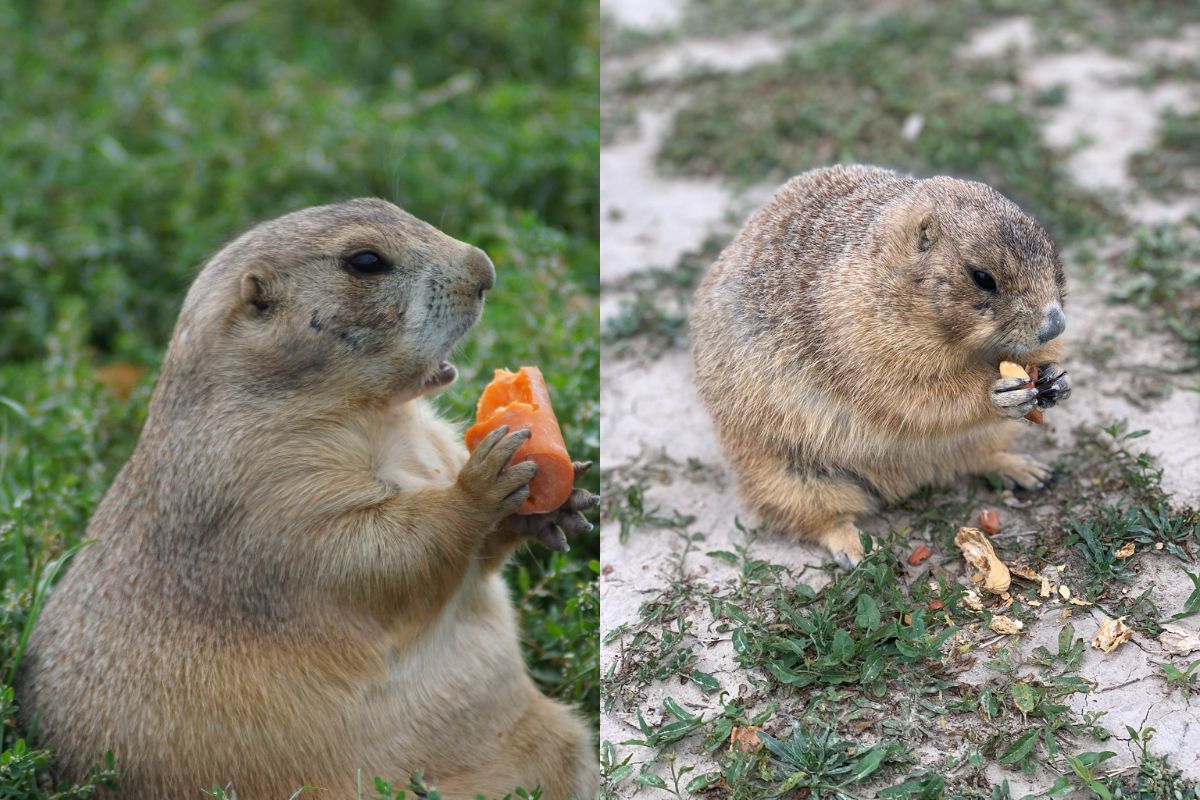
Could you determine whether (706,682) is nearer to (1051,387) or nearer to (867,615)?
(867,615)

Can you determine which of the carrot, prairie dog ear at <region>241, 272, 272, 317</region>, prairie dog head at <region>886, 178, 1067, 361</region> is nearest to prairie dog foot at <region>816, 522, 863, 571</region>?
prairie dog head at <region>886, 178, 1067, 361</region>

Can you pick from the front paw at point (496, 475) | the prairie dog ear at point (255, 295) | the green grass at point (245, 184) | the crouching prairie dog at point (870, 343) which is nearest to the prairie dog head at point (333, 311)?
the prairie dog ear at point (255, 295)

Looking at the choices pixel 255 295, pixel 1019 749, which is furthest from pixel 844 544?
pixel 255 295

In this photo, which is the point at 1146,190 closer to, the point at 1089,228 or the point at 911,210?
the point at 1089,228

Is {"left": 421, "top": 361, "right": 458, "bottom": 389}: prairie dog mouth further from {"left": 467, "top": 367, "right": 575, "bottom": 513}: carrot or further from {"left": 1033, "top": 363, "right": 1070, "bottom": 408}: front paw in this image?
{"left": 1033, "top": 363, "right": 1070, "bottom": 408}: front paw

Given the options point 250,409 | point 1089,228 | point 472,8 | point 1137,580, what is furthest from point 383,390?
point 472,8
